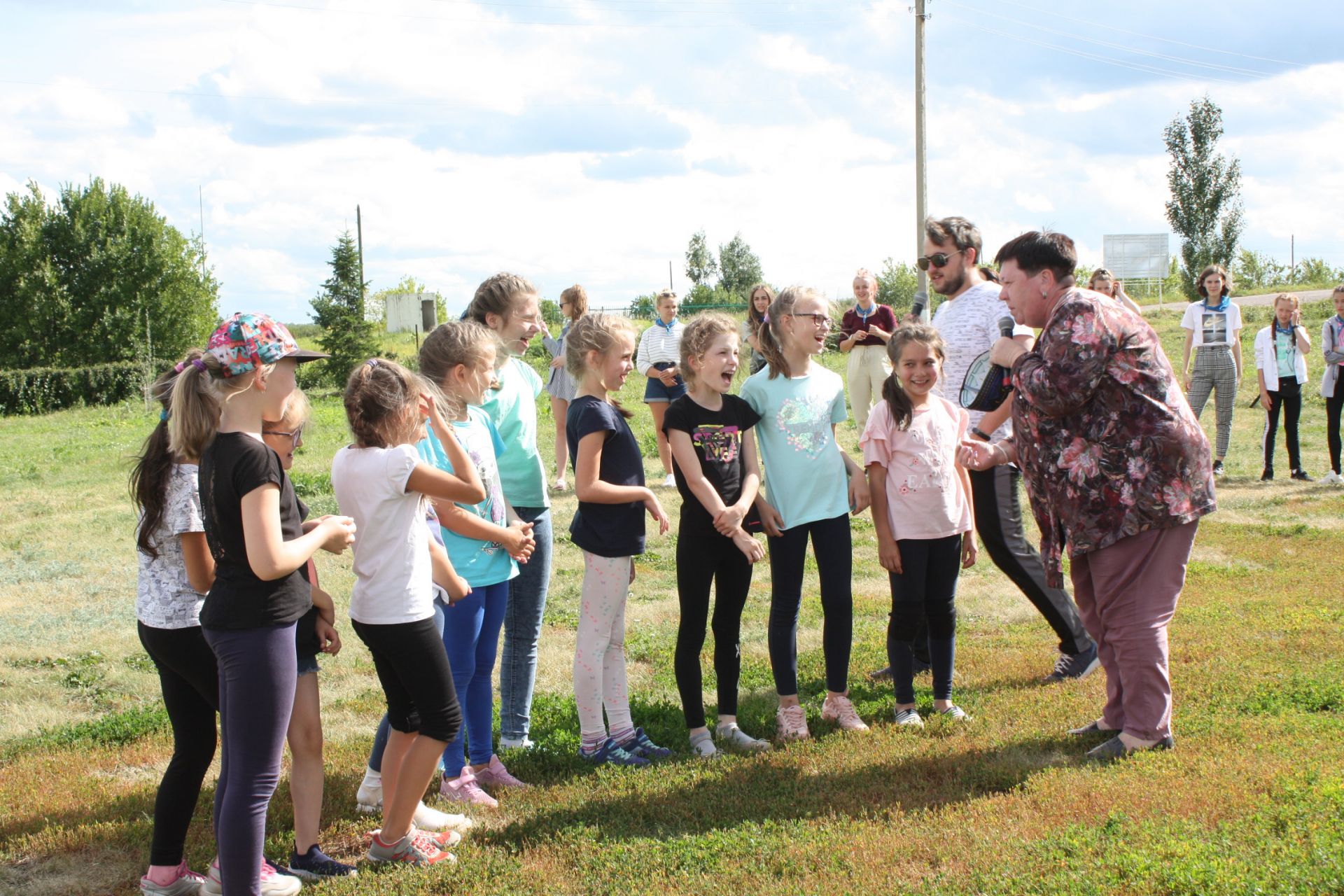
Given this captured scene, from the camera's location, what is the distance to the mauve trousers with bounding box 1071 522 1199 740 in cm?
410

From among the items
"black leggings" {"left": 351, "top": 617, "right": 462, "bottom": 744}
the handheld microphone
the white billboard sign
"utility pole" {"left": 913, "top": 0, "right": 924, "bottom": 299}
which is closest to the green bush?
"utility pole" {"left": 913, "top": 0, "right": 924, "bottom": 299}

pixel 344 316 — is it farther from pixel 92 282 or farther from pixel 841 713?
pixel 841 713

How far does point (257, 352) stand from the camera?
10.2 feet

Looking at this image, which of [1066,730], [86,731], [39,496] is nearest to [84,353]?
[39,496]

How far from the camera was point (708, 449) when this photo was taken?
4.64 metres

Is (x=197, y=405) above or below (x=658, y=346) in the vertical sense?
below

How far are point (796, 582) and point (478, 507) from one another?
1.47 meters

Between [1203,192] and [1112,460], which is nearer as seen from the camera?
[1112,460]

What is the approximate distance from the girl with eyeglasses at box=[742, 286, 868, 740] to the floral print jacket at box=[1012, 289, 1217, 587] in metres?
0.99

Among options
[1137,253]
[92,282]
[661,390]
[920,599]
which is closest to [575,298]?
[661,390]

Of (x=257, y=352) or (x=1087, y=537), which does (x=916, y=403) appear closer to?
(x=1087, y=537)

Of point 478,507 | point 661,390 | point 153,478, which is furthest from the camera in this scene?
point 661,390

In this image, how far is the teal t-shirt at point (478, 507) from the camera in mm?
4117

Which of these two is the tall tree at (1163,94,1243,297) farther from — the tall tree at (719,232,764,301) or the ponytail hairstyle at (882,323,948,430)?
the ponytail hairstyle at (882,323,948,430)
